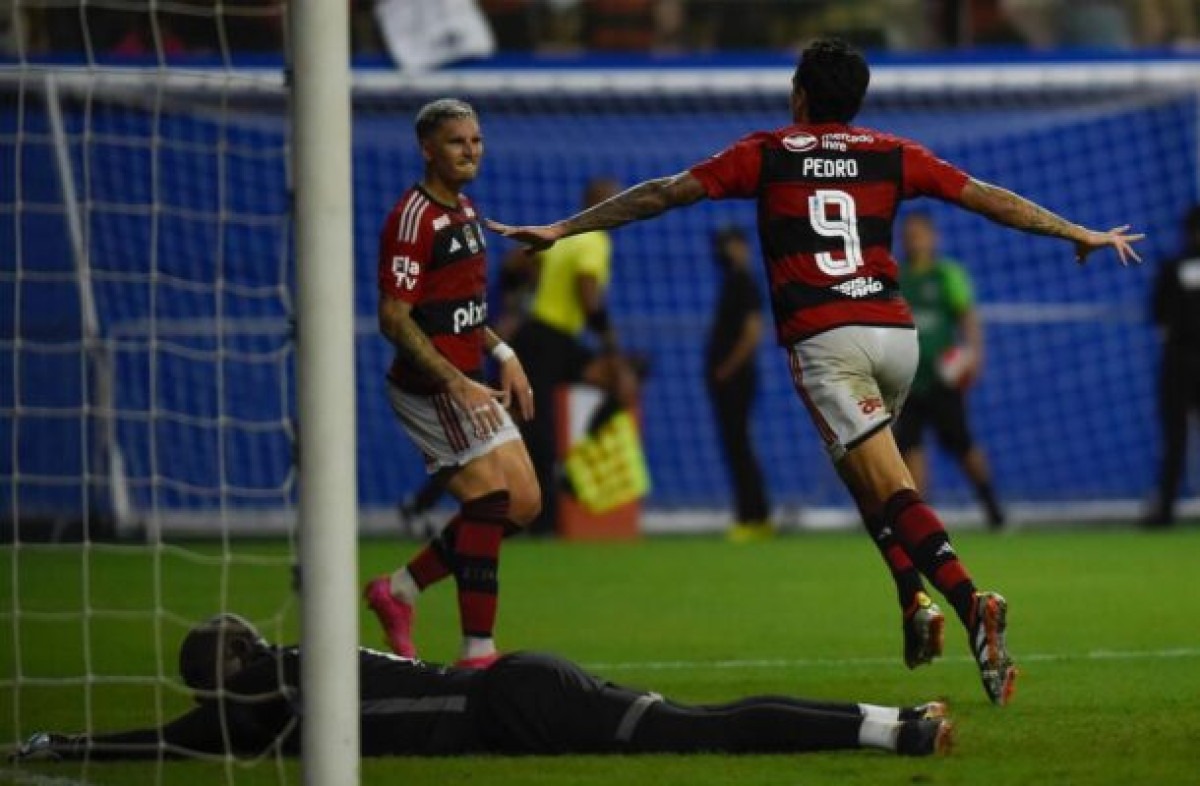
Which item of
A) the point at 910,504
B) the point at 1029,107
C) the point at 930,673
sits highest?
the point at 1029,107

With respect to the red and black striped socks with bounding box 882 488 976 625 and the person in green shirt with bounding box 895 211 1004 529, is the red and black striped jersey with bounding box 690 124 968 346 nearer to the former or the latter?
the red and black striped socks with bounding box 882 488 976 625

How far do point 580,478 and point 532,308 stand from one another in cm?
133

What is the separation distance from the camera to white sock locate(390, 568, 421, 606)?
9836mm

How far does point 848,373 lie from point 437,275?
1.67 meters

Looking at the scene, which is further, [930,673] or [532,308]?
[532,308]

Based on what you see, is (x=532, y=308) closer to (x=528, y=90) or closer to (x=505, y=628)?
(x=528, y=90)

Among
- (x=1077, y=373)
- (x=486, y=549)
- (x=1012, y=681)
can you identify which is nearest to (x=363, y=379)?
(x=1077, y=373)

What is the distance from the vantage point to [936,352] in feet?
60.2

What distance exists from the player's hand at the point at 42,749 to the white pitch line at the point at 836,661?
10.1 feet

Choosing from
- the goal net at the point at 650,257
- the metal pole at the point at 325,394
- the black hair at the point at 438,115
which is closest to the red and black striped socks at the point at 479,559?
the black hair at the point at 438,115

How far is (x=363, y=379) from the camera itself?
20297mm

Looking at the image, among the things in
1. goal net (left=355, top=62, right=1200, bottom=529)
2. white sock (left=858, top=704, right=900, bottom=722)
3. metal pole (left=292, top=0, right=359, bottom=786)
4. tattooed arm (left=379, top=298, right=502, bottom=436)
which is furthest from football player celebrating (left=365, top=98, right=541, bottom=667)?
goal net (left=355, top=62, right=1200, bottom=529)

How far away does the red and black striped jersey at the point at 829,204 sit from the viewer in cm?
872

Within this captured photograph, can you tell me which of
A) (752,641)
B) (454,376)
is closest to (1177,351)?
(752,641)
